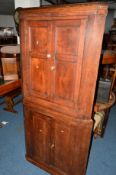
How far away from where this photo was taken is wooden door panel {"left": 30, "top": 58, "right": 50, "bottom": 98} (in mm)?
1224

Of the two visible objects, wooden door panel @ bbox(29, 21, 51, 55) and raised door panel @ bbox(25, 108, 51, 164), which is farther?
raised door panel @ bbox(25, 108, 51, 164)

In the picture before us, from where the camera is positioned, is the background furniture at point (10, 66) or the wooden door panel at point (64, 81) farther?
the background furniture at point (10, 66)

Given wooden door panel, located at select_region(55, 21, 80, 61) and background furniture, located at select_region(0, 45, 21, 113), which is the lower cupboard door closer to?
wooden door panel, located at select_region(55, 21, 80, 61)

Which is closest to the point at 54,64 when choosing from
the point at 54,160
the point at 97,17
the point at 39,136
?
the point at 97,17

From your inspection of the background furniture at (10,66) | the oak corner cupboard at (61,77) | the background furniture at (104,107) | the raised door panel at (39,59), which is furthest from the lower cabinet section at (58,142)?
the background furniture at (10,66)

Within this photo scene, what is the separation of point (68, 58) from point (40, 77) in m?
0.34

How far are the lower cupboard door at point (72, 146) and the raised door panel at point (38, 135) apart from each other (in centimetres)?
10

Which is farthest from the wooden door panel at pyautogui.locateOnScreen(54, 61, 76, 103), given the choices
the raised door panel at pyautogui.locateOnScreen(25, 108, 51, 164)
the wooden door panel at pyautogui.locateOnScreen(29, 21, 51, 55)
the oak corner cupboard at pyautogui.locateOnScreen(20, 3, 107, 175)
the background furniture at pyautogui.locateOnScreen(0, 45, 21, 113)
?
the background furniture at pyautogui.locateOnScreen(0, 45, 21, 113)

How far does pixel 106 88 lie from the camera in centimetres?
172

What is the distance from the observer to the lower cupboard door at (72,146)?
4.16 feet

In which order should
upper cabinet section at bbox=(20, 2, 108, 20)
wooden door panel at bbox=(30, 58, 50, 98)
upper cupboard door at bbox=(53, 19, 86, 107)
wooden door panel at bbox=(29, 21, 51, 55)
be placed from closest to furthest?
upper cabinet section at bbox=(20, 2, 108, 20) < upper cupboard door at bbox=(53, 19, 86, 107) < wooden door panel at bbox=(29, 21, 51, 55) < wooden door panel at bbox=(30, 58, 50, 98)

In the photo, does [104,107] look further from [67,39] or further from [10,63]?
[10,63]

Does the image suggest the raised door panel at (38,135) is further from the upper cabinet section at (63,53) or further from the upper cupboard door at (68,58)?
the upper cupboard door at (68,58)

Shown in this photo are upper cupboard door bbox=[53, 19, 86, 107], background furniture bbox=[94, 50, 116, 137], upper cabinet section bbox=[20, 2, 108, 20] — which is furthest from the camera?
background furniture bbox=[94, 50, 116, 137]
